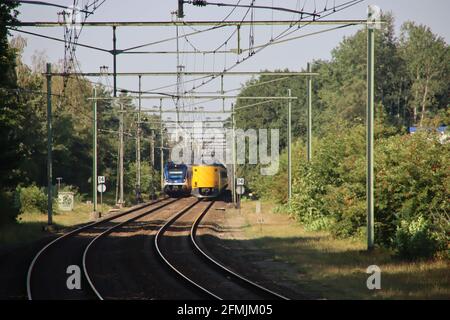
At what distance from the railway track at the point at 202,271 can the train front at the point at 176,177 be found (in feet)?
117

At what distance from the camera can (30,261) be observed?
2609 centimetres

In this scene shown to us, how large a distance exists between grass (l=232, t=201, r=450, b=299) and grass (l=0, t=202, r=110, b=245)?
35.0 feet

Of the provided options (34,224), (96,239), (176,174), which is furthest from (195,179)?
(96,239)

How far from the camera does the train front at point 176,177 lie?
7406 cm

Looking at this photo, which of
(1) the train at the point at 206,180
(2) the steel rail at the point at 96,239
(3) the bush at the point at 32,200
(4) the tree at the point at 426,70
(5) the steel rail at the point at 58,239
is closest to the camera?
(2) the steel rail at the point at 96,239

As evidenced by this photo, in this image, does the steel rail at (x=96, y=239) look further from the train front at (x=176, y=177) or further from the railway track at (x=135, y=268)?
the train front at (x=176, y=177)

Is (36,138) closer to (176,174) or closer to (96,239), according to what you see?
(176,174)

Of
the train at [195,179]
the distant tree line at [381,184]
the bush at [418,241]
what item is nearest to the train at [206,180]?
the train at [195,179]

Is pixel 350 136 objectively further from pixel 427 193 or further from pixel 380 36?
pixel 380 36

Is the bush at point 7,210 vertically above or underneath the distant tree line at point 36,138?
underneath

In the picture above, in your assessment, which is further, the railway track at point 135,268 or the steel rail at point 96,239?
the steel rail at point 96,239

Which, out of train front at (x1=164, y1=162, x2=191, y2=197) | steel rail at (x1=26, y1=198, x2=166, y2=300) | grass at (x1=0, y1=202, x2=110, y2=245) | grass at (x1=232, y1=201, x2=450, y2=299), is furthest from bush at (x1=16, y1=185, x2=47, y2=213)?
train front at (x1=164, y1=162, x2=191, y2=197)
